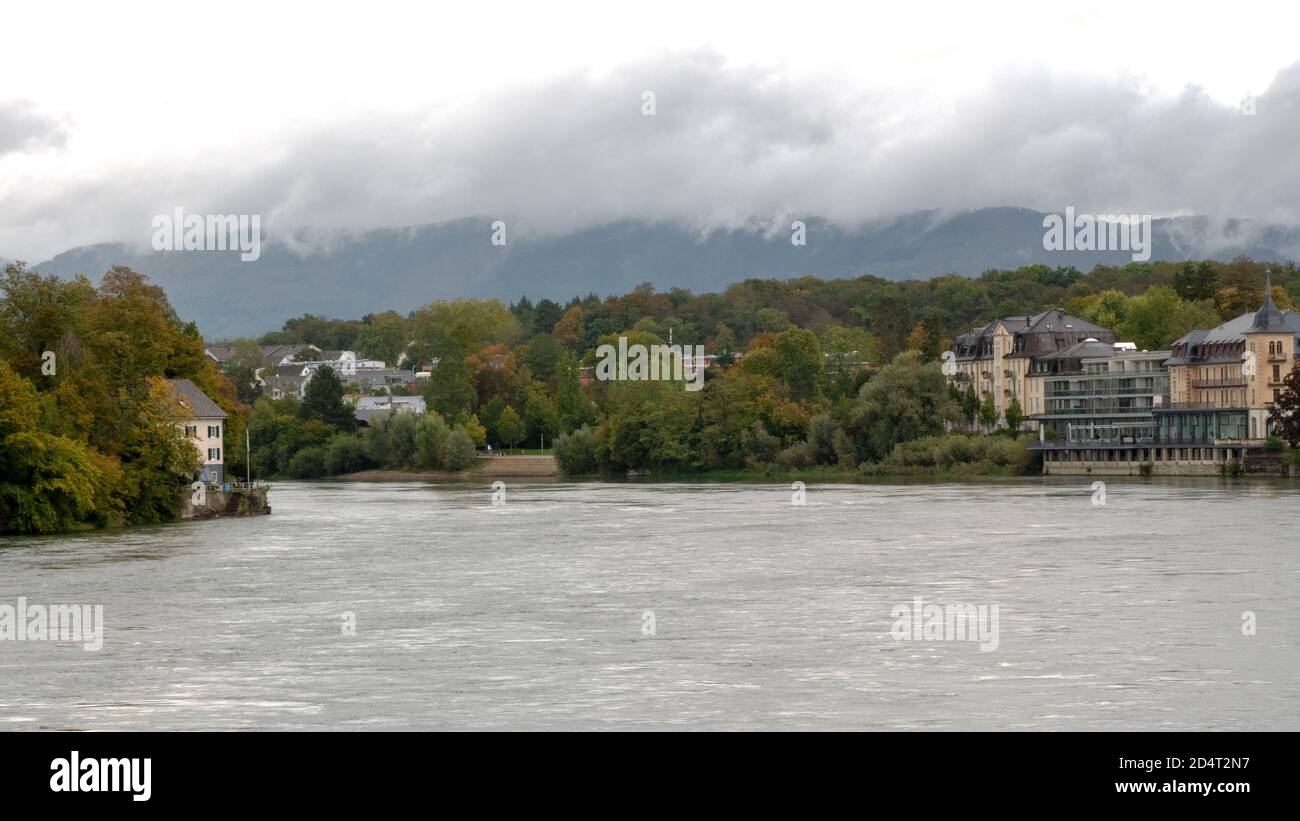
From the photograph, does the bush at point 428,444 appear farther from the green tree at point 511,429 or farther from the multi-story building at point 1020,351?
the multi-story building at point 1020,351

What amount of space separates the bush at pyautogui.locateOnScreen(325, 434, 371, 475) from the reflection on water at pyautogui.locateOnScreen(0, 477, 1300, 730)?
80.6 m

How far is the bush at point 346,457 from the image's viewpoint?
14825cm

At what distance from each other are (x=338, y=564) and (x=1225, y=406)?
83382mm

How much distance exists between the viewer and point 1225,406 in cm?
11794

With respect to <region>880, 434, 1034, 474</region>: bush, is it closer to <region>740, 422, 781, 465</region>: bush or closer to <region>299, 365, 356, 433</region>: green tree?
<region>740, 422, 781, 465</region>: bush

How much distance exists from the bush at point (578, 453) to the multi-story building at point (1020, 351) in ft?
101

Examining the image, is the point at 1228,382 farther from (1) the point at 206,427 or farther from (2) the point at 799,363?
(1) the point at 206,427

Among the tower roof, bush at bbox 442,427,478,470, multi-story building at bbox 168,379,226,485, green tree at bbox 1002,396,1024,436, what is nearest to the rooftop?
multi-story building at bbox 168,379,226,485

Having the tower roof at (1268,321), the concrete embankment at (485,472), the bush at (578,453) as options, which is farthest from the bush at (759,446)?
the tower roof at (1268,321)

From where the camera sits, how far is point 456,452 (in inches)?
5630

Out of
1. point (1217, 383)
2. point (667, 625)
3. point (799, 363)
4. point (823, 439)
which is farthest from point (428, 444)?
point (667, 625)
